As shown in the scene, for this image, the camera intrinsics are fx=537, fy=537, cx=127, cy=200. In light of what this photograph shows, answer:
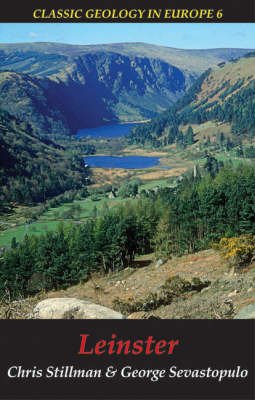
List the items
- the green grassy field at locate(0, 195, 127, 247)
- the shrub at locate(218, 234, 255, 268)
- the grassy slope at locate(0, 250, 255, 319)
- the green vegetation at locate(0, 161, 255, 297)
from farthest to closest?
the green grassy field at locate(0, 195, 127, 247) → the green vegetation at locate(0, 161, 255, 297) → the shrub at locate(218, 234, 255, 268) → the grassy slope at locate(0, 250, 255, 319)

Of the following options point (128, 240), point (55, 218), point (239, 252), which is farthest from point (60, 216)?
point (239, 252)

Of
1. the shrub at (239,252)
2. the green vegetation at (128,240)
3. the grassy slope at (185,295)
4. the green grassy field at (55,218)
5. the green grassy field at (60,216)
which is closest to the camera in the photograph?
the grassy slope at (185,295)

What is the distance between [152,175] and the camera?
184875 millimetres

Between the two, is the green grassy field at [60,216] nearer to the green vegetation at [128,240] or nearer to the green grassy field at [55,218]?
the green grassy field at [55,218]

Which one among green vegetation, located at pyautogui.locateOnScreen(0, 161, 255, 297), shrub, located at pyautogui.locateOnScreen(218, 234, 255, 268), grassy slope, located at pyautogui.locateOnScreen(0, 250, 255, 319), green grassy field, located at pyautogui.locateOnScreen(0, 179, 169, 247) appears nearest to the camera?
grassy slope, located at pyautogui.locateOnScreen(0, 250, 255, 319)

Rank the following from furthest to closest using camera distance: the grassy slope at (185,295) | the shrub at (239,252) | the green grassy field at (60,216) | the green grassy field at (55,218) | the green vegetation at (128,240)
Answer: the green grassy field at (60,216) < the green grassy field at (55,218) < the green vegetation at (128,240) < the shrub at (239,252) < the grassy slope at (185,295)

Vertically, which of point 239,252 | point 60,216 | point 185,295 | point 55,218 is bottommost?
point 55,218

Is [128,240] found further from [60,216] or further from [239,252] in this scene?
[60,216]

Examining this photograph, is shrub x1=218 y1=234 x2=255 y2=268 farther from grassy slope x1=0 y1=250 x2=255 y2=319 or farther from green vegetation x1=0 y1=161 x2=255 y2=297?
green vegetation x1=0 y1=161 x2=255 y2=297

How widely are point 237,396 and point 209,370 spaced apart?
3.04 feet

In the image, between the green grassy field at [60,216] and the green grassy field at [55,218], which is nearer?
the green grassy field at [55,218]

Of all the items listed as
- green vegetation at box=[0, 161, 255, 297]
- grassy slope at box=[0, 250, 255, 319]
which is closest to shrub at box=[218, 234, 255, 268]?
grassy slope at box=[0, 250, 255, 319]

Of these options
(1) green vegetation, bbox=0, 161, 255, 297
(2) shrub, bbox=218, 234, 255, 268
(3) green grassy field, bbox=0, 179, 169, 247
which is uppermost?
(2) shrub, bbox=218, 234, 255, 268

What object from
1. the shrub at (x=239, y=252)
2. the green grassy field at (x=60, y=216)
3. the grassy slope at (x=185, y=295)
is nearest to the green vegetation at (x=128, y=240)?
the grassy slope at (x=185, y=295)
